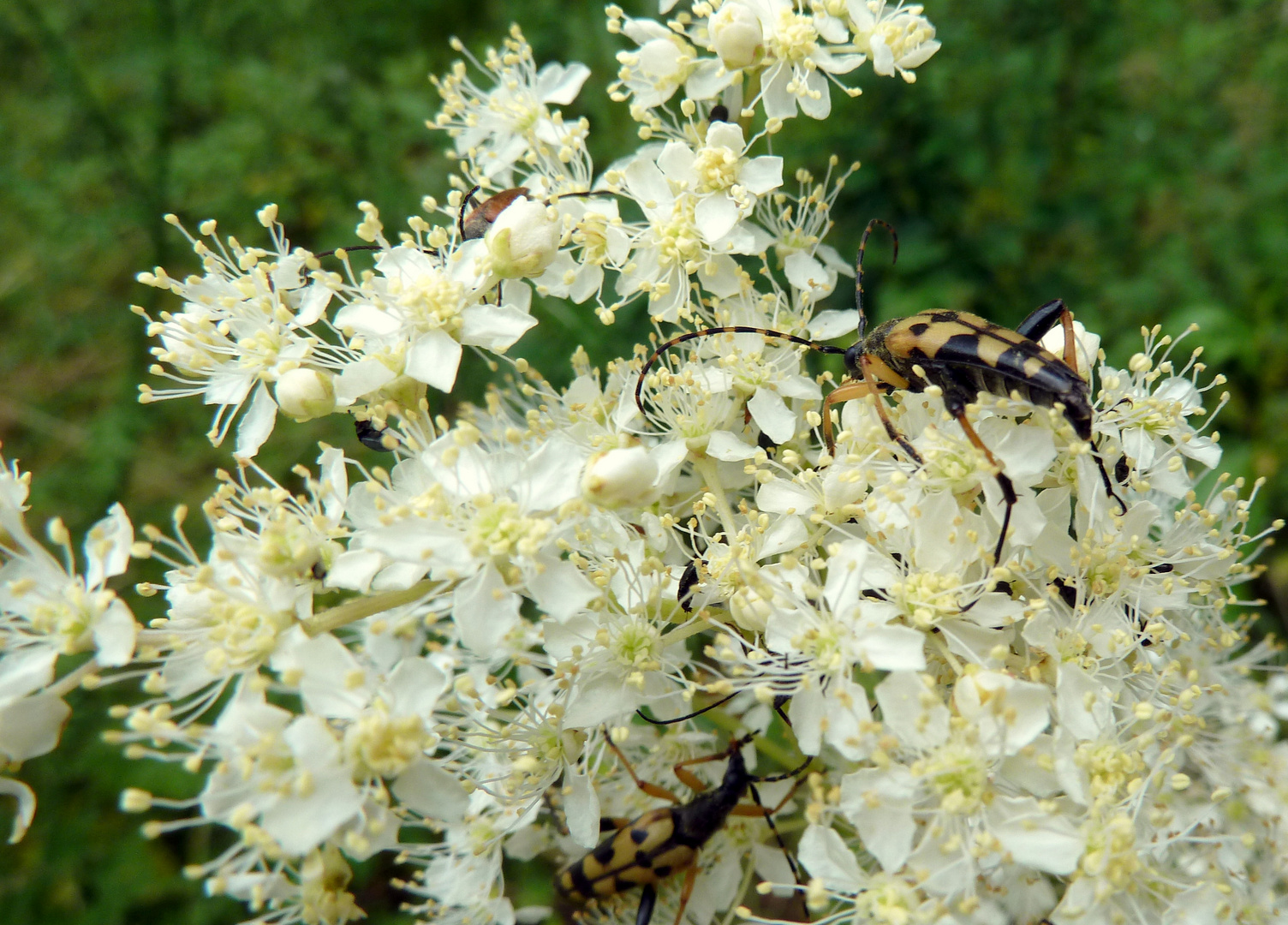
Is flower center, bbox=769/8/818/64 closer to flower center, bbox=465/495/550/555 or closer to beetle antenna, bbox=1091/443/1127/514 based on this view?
beetle antenna, bbox=1091/443/1127/514

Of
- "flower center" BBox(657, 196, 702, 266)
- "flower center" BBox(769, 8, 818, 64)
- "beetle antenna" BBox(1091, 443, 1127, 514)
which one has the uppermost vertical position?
"flower center" BBox(769, 8, 818, 64)

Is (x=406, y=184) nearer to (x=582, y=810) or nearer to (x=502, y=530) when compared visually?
(x=502, y=530)

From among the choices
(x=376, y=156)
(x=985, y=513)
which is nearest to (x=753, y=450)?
(x=985, y=513)

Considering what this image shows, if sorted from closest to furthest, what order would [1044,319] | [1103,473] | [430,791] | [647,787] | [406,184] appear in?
[430,791] → [1103,473] → [1044,319] → [647,787] → [406,184]

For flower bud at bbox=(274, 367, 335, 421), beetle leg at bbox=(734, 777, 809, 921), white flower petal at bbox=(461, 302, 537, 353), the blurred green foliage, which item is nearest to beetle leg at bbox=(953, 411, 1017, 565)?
beetle leg at bbox=(734, 777, 809, 921)

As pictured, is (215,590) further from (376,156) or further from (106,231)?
(106,231)

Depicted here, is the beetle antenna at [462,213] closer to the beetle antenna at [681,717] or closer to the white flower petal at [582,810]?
the beetle antenna at [681,717]

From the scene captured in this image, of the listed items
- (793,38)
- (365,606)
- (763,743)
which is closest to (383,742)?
(365,606)
